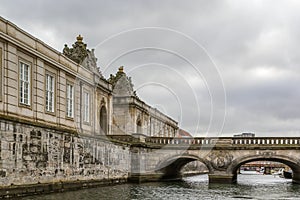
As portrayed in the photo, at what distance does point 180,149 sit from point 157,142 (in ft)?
7.05

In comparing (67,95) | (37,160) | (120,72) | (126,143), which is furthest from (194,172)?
(37,160)

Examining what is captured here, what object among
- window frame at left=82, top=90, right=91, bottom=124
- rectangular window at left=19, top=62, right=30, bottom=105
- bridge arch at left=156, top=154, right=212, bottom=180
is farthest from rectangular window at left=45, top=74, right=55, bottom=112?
bridge arch at left=156, top=154, right=212, bottom=180

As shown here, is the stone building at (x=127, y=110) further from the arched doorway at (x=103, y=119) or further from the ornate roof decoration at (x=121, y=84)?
the arched doorway at (x=103, y=119)

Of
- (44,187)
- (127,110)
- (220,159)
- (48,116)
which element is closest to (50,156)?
(44,187)

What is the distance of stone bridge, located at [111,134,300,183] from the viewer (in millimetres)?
36281

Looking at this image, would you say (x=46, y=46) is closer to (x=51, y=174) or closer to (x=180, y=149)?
(x=51, y=174)

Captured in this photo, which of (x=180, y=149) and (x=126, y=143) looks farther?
(x=180, y=149)

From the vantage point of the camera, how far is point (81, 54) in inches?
1410

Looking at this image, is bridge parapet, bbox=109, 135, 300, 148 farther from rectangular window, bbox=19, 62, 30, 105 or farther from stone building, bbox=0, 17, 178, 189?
rectangular window, bbox=19, 62, 30, 105

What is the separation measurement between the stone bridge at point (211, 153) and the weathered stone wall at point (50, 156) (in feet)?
12.0

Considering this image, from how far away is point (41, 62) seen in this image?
1045 inches

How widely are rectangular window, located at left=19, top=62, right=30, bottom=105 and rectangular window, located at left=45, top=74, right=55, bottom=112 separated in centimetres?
249

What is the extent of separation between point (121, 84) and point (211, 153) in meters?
13.7

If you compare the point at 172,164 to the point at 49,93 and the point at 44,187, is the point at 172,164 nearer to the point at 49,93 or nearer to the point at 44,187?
the point at 49,93
